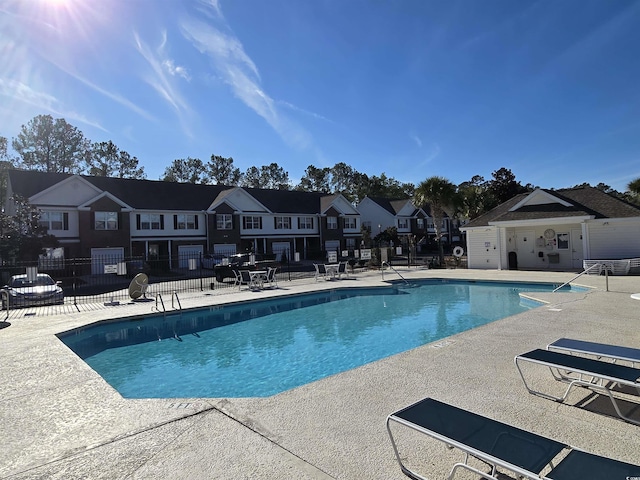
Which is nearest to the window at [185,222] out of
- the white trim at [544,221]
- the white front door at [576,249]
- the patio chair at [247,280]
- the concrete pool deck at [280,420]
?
the patio chair at [247,280]

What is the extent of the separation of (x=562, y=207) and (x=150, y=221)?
31.3 meters

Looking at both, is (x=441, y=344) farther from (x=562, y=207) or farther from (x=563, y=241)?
(x=563, y=241)

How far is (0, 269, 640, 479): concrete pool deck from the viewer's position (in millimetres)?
3381

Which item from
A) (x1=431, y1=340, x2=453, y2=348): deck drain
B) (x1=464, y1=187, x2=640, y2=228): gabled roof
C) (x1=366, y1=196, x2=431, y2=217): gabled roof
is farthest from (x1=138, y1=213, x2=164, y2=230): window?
(x1=431, y1=340, x2=453, y2=348): deck drain

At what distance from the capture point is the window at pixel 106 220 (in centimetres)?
2967

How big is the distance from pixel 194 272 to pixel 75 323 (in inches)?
753

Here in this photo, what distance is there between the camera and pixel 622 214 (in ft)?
64.7

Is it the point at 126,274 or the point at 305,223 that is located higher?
the point at 305,223

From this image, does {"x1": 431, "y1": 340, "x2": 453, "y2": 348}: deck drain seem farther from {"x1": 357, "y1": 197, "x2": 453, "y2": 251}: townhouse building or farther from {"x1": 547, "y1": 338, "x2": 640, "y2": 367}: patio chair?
{"x1": 357, "y1": 197, "x2": 453, "y2": 251}: townhouse building

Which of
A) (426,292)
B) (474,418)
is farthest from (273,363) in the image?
(426,292)

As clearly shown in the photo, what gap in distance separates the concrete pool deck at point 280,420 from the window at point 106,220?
84.3ft

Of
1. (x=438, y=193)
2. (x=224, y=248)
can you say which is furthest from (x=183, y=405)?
(x=224, y=248)

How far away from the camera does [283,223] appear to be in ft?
133

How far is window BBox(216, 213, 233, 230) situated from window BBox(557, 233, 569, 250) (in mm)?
27115
